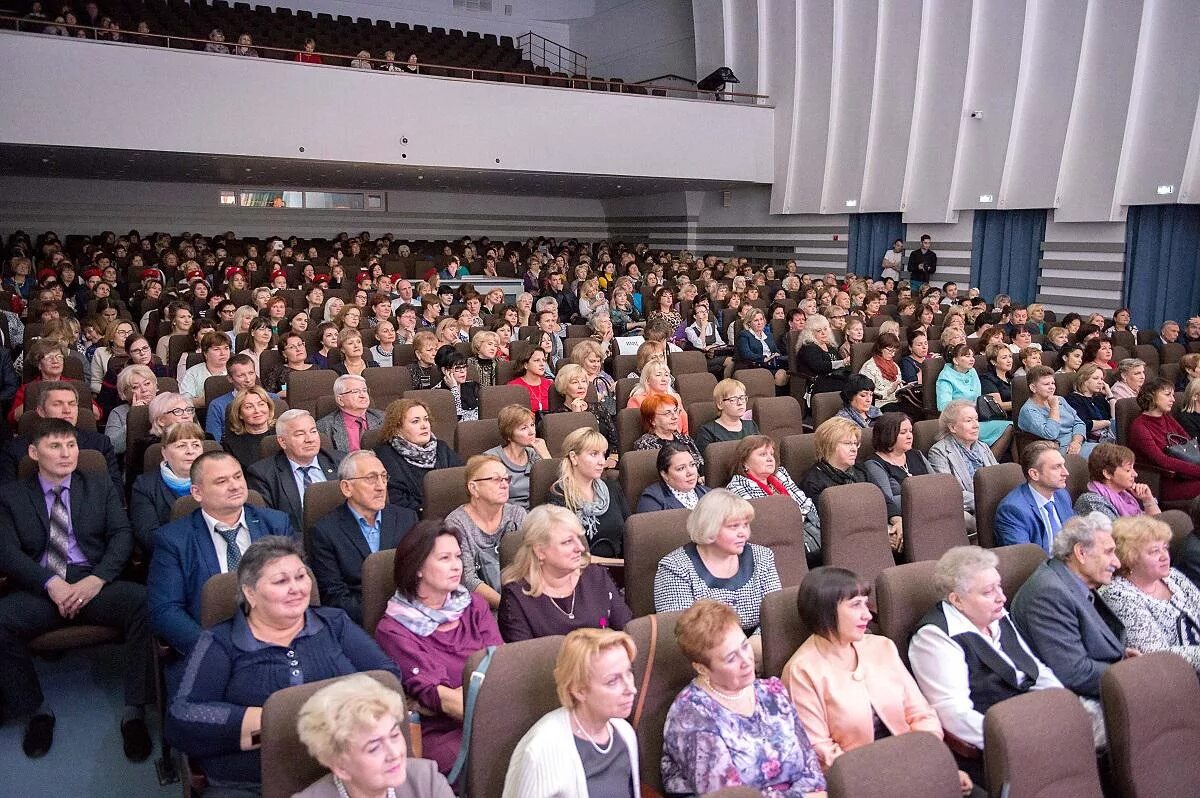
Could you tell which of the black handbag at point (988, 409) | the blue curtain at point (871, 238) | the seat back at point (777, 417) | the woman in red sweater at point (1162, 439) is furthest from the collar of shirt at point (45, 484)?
the blue curtain at point (871, 238)

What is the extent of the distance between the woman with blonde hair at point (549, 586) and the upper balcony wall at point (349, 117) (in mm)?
11690

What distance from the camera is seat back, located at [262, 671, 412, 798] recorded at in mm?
2148

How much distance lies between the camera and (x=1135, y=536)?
3379 mm

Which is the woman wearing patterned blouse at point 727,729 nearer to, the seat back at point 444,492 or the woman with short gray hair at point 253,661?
the woman with short gray hair at point 253,661

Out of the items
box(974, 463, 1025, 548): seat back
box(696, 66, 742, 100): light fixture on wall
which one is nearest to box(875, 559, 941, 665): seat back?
box(974, 463, 1025, 548): seat back

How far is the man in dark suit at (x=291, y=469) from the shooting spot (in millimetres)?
4148

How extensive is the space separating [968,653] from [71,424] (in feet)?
13.0

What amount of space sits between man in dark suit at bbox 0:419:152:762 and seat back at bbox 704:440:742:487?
2.61m

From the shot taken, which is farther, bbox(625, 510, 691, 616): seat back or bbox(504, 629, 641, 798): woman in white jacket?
bbox(625, 510, 691, 616): seat back

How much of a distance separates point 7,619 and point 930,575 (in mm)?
3366

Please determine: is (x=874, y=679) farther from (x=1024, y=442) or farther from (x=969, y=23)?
(x=969, y=23)

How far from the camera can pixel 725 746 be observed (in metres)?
2.48

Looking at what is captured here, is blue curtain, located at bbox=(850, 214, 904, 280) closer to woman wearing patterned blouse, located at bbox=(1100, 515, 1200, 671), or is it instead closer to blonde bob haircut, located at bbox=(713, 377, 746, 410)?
blonde bob haircut, located at bbox=(713, 377, 746, 410)

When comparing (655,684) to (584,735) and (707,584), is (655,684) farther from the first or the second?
(707,584)
